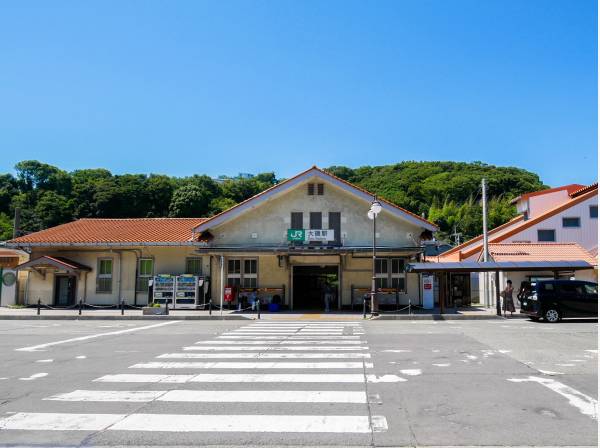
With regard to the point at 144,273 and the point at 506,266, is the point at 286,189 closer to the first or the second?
the point at 144,273

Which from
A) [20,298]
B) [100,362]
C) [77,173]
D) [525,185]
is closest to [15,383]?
[100,362]

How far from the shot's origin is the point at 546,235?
39.6 metres

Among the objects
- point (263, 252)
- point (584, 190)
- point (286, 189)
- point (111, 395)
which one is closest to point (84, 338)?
point (111, 395)

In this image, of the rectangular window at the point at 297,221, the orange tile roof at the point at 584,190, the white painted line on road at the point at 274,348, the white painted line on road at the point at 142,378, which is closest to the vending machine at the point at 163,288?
the rectangular window at the point at 297,221

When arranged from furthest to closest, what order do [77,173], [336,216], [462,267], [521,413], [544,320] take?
[77,173] → [336,216] → [462,267] → [544,320] → [521,413]

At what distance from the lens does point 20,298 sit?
28594mm

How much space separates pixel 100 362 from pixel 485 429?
25.9 ft

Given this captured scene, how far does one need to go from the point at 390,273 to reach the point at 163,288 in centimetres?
1219

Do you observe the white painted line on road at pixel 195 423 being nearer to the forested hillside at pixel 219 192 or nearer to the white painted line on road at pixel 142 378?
the white painted line on road at pixel 142 378

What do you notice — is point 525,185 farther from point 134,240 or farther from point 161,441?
point 161,441

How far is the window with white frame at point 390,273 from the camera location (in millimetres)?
26750

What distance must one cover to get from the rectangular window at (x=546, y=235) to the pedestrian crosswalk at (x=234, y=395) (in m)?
32.7

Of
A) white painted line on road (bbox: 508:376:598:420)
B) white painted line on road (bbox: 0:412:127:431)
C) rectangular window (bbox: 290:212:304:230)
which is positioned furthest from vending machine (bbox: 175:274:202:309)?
white painted line on road (bbox: 508:376:598:420)

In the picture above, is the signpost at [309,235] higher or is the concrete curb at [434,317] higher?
the signpost at [309,235]
